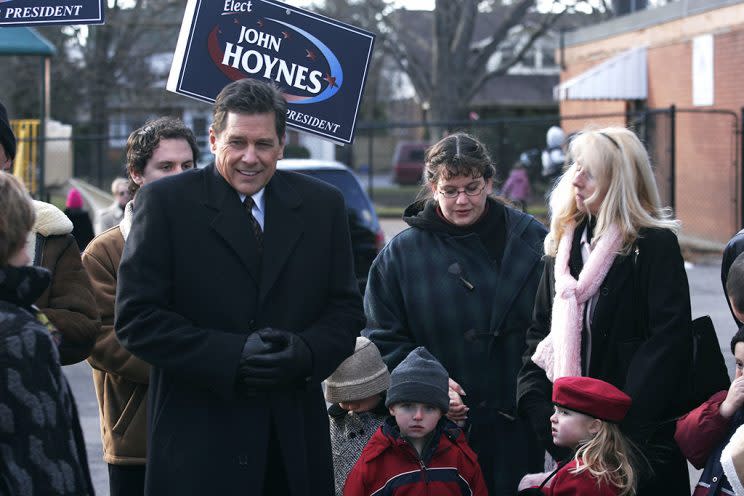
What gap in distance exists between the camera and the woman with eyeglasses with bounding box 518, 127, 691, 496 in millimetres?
3832

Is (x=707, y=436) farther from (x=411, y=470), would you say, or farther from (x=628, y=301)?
(x=411, y=470)

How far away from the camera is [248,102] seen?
350 cm

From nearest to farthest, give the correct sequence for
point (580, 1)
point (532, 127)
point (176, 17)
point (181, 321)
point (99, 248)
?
1. point (181, 321)
2. point (99, 248)
3. point (580, 1)
4. point (532, 127)
5. point (176, 17)

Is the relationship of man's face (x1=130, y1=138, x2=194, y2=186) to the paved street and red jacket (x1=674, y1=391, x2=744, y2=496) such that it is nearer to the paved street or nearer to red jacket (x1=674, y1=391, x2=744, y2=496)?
red jacket (x1=674, y1=391, x2=744, y2=496)

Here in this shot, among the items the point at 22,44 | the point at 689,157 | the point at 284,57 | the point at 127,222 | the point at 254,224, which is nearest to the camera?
the point at 254,224

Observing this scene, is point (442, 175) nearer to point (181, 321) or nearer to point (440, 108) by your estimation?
point (181, 321)

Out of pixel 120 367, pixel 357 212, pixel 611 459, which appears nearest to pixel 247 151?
pixel 120 367

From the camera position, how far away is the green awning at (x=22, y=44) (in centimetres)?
1488

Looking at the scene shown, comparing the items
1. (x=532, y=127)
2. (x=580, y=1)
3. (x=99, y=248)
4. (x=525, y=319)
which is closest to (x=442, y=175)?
(x=525, y=319)

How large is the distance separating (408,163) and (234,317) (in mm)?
38896

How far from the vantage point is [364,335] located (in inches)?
191

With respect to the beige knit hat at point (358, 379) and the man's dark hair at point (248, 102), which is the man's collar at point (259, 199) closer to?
the man's dark hair at point (248, 102)

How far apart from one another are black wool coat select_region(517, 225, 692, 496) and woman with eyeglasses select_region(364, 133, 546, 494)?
0.46m

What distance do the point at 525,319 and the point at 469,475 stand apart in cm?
75
